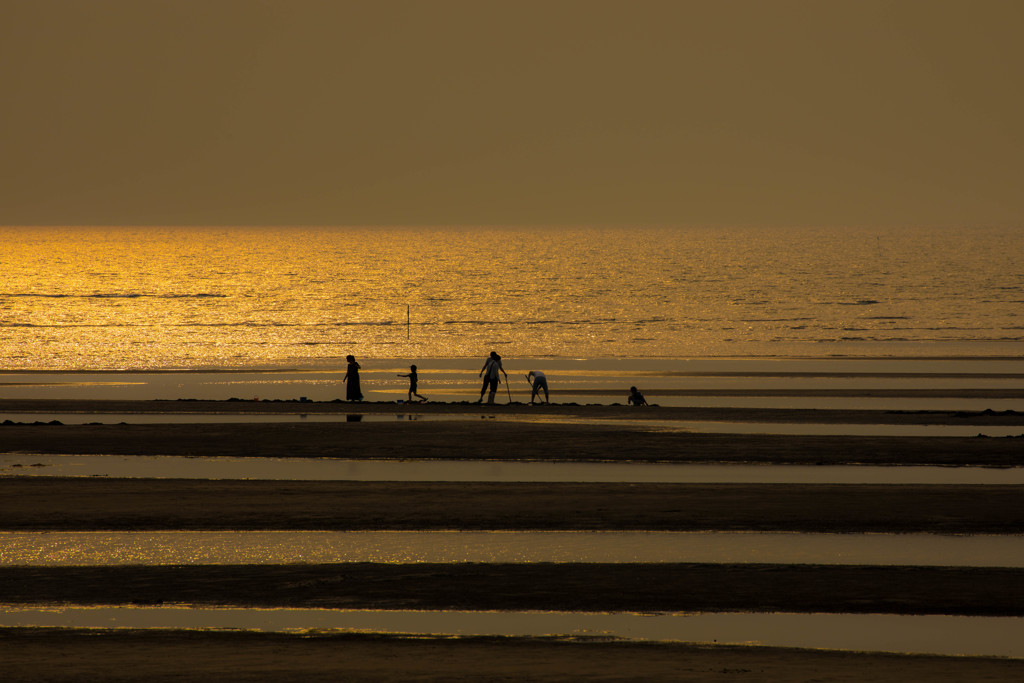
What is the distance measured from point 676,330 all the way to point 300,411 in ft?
158

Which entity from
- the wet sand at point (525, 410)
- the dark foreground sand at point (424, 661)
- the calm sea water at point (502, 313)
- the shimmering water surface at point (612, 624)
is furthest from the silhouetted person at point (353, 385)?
the dark foreground sand at point (424, 661)

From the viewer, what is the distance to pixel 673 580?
15.6 metres

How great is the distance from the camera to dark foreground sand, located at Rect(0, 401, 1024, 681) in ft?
40.2

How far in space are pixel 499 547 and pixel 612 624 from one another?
3.91m

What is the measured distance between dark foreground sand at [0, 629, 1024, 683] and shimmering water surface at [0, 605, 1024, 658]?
39 centimetres

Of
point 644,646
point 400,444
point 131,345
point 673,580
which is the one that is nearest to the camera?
point 644,646

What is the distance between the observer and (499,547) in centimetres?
1766

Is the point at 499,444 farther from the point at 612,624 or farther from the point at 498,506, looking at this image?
the point at 612,624

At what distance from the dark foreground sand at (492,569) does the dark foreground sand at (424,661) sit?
3 centimetres

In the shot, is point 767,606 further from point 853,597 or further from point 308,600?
point 308,600

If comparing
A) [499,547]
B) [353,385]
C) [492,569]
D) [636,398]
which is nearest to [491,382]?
[353,385]

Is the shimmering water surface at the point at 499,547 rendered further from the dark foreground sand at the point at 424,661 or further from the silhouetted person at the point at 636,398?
the silhouetted person at the point at 636,398

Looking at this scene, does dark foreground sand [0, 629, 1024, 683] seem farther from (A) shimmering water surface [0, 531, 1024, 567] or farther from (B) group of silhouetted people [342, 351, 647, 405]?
(B) group of silhouetted people [342, 351, 647, 405]

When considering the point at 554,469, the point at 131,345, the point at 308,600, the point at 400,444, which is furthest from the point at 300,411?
the point at 131,345
